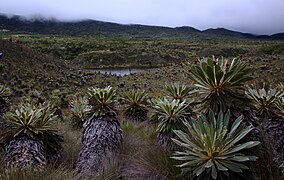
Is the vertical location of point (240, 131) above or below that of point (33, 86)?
above

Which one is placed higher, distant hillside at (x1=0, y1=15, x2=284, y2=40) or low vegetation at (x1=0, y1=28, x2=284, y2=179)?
low vegetation at (x1=0, y1=28, x2=284, y2=179)

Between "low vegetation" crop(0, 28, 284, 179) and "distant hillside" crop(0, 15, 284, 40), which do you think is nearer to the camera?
"low vegetation" crop(0, 28, 284, 179)

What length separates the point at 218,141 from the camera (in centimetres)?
307

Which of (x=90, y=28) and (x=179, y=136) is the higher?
(x=179, y=136)

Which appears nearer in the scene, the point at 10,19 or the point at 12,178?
the point at 12,178

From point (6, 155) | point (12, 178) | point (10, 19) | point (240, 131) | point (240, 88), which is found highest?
point (240, 88)

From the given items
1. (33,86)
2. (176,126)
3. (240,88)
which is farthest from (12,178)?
(33,86)

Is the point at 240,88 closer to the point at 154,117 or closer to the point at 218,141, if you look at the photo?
the point at 218,141

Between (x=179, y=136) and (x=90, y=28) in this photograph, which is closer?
(x=179, y=136)

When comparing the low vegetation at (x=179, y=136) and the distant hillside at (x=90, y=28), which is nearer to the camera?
the low vegetation at (x=179, y=136)

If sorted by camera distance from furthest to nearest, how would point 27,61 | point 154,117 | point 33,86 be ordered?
point 27,61, point 33,86, point 154,117

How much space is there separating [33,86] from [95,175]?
20.4 metres

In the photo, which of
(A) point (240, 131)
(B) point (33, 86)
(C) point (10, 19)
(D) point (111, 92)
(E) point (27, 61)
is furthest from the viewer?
(C) point (10, 19)

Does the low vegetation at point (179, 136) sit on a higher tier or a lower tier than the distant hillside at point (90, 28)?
higher
